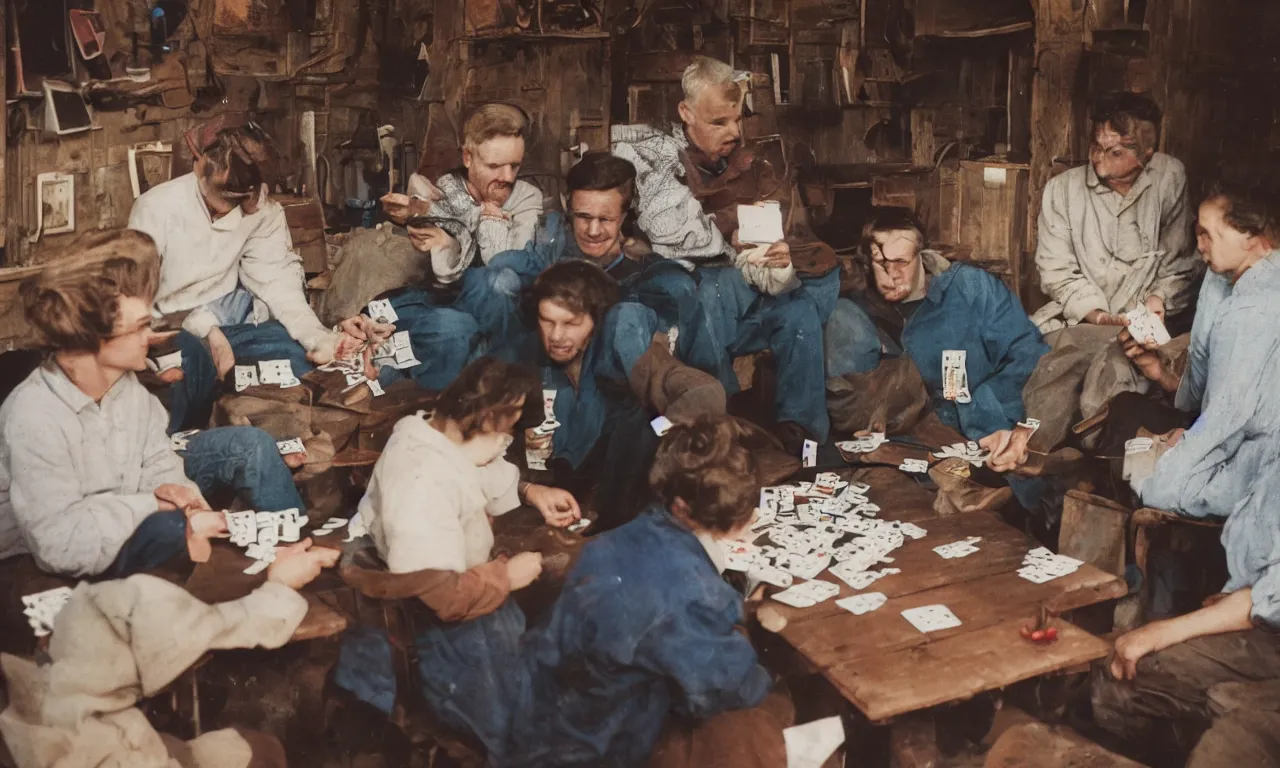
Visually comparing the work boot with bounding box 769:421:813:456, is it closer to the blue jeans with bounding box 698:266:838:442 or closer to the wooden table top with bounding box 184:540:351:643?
the blue jeans with bounding box 698:266:838:442

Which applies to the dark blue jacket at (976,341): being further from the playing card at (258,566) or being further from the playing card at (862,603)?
the playing card at (258,566)

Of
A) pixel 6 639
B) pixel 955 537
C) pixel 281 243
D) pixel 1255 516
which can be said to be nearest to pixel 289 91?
pixel 281 243

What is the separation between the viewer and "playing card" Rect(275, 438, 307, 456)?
4.24m

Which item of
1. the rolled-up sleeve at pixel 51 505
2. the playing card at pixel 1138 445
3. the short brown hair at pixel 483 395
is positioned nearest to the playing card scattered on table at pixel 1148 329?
the playing card at pixel 1138 445

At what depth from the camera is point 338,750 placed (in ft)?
13.5

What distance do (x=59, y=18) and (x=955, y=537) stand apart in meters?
3.43

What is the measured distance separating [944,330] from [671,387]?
49.0 inches

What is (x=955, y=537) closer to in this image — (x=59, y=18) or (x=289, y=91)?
(x=289, y=91)

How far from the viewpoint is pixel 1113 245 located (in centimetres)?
493

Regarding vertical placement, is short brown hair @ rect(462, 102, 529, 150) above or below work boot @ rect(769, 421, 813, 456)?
above

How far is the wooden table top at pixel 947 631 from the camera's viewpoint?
12.8 ft

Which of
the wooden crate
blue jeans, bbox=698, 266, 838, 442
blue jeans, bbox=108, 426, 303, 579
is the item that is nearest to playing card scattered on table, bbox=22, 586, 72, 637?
blue jeans, bbox=108, 426, 303, 579

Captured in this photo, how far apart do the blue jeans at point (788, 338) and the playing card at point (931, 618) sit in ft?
3.09

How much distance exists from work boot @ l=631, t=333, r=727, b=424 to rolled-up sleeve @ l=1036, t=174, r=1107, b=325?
1.44m
